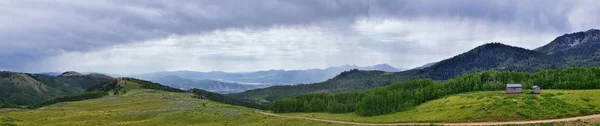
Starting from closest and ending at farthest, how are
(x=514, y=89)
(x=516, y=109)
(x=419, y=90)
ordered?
(x=516, y=109) → (x=514, y=89) → (x=419, y=90)

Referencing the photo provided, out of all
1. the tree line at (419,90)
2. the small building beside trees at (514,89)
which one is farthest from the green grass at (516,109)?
the tree line at (419,90)

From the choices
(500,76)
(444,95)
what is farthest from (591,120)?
(500,76)

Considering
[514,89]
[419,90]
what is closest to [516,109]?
[514,89]

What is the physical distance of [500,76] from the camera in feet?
535

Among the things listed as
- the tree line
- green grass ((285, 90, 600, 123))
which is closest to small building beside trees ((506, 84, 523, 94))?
green grass ((285, 90, 600, 123))

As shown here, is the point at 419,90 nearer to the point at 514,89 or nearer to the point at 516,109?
the point at 514,89

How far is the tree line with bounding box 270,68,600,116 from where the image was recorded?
128500 mm

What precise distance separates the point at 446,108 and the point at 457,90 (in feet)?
170

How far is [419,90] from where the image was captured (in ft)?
480

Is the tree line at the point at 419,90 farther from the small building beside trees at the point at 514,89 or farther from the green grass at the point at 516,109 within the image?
the small building beside trees at the point at 514,89

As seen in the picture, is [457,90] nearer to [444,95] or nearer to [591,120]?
[444,95]

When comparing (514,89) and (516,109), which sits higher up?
(514,89)

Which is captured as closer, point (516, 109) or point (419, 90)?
point (516, 109)

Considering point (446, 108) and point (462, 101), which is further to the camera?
point (462, 101)
